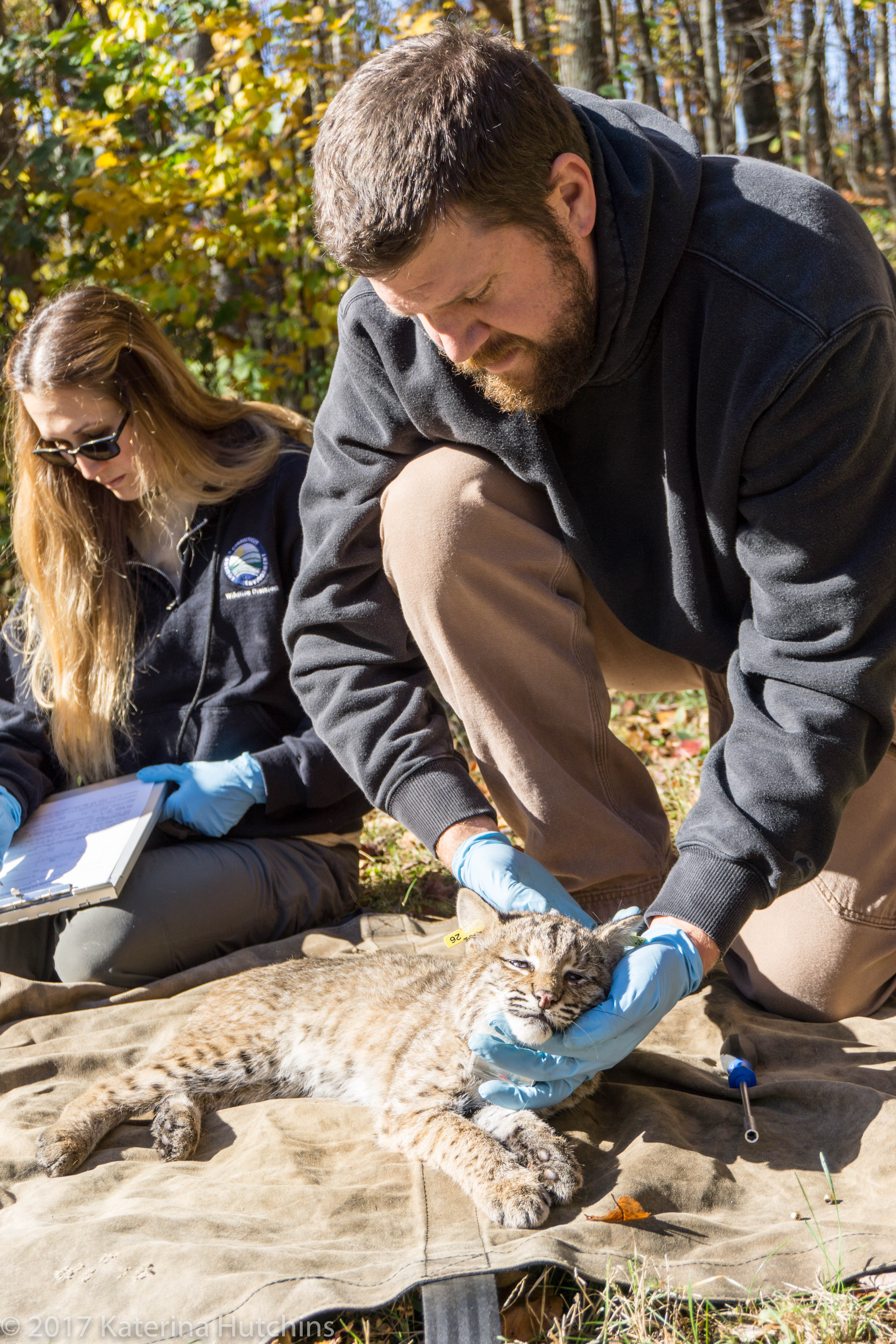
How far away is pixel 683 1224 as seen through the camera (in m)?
2.19

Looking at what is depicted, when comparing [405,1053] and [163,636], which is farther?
[163,636]

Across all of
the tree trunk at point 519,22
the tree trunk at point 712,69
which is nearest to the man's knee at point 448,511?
the tree trunk at point 519,22

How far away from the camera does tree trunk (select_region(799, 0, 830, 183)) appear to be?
10.8 m

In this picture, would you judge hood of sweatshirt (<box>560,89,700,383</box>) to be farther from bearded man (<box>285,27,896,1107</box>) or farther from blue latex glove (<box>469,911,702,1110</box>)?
blue latex glove (<box>469,911,702,1110</box>)

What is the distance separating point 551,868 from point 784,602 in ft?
3.86

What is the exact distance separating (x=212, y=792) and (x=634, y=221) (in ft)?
7.66

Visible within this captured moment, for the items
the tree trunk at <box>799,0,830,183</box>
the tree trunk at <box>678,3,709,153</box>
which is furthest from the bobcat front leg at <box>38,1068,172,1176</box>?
the tree trunk at <box>799,0,830,183</box>

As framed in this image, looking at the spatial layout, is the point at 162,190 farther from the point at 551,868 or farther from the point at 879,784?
the point at 879,784

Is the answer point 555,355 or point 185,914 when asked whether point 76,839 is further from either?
point 555,355

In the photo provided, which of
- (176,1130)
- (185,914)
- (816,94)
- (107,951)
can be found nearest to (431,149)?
(176,1130)

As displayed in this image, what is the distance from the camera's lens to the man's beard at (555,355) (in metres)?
2.55

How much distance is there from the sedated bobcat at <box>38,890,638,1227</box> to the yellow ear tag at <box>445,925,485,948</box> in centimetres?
1

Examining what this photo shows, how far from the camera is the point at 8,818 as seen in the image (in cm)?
382

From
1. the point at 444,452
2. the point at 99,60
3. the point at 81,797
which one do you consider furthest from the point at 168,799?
the point at 99,60
